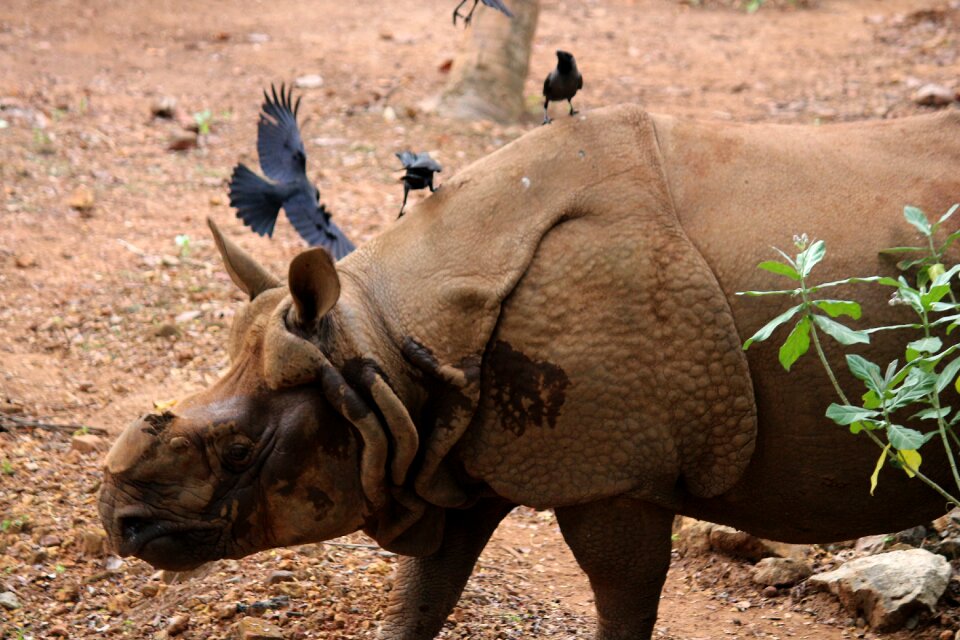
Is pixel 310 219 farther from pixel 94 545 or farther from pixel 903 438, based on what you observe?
pixel 903 438

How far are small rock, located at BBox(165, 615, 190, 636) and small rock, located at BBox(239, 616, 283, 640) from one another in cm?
25

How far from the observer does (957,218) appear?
3932 mm

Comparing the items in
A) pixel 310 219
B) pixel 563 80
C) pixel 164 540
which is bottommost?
pixel 164 540

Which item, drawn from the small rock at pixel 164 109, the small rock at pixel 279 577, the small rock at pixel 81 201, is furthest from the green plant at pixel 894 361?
the small rock at pixel 164 109

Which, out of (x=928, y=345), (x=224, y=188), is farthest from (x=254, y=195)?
(x=224, y=188)

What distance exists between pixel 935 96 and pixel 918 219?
786cm

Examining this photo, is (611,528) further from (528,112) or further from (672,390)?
(528,112)

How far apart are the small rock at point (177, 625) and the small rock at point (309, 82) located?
26.3 ft

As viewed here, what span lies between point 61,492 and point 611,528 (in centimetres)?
284

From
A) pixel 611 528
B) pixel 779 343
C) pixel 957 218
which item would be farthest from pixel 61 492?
pixel 957 218

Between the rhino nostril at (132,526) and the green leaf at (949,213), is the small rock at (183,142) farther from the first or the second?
the green leaf at (949,213)

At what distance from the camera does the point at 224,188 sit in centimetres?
971

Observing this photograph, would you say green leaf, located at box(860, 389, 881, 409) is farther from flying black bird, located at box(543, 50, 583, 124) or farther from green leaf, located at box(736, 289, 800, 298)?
flying black bird, located at box(543, 50, 583, 124)

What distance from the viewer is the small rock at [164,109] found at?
11.2 m
